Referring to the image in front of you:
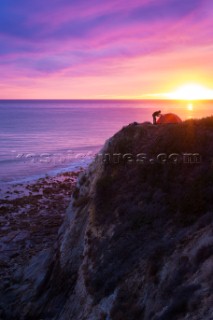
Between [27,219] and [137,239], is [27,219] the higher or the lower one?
the lower one

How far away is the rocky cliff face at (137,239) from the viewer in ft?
30.2

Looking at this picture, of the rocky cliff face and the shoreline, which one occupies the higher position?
the rocky cliff face

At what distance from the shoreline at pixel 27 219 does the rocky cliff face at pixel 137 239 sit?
11.7ft

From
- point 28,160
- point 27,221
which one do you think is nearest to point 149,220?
point 27,221

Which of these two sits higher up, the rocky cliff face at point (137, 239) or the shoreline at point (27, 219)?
the rocky cliff face at point (137, 239)

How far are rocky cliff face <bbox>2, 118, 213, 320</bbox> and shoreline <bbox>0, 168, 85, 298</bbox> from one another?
357cm

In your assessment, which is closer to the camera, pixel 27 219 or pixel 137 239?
pixel 137 239

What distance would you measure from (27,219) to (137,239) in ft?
61.4

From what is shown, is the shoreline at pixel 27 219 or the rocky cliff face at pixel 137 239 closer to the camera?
the rocky cliff face at pixel 137 239

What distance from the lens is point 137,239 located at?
12398 mm

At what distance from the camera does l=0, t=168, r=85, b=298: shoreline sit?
21441mm

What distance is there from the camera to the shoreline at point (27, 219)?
21441 mm

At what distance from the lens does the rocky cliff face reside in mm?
9203

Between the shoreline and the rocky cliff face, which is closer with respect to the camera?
the rocky cliff face
